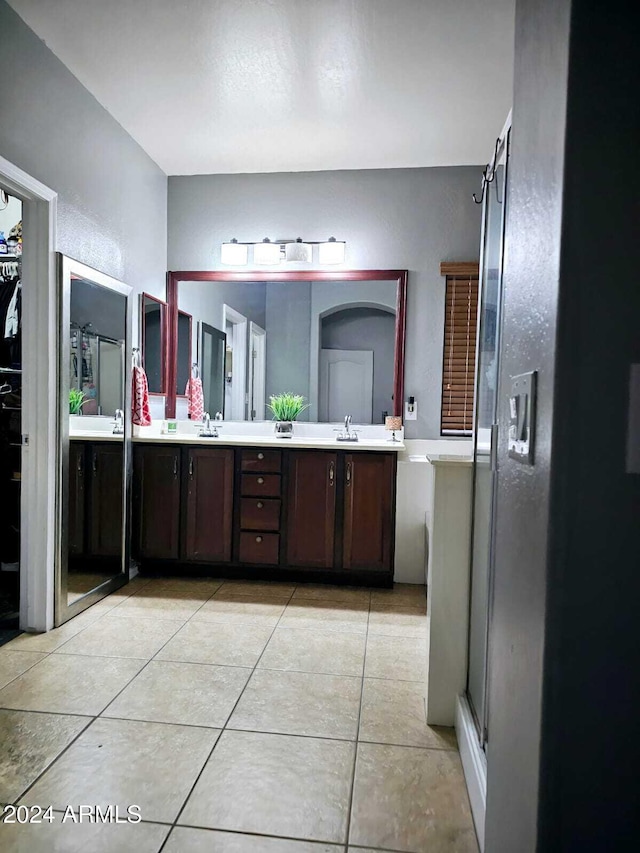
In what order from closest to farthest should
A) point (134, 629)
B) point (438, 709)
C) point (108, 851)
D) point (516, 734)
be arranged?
point (516, 734)
point (108, 851)
point (438, 709)
point (134, 629)

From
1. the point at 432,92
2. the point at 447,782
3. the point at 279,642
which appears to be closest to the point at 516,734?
the point at 447,782

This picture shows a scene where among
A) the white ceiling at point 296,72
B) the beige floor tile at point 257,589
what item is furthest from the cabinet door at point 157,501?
the white ceiling at point 296,72

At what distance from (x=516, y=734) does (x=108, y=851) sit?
3.75 feet

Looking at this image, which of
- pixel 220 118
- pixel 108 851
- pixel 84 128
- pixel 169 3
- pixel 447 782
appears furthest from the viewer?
pixel 220 118

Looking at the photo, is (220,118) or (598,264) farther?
(220,118)

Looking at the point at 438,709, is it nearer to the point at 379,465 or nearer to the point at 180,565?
the point at 379,465

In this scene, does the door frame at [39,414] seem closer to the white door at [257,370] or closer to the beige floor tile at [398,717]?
the white door at [257,370]

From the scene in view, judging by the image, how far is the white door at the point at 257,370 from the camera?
387 cm

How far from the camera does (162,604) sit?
3.06 meters

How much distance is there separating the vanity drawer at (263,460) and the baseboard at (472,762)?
1820 mm

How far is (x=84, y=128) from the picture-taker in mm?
2895

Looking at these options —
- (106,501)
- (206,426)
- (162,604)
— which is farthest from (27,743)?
(206,426)

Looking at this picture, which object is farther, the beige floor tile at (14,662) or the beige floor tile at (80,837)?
the beige floor tile at (14,662)

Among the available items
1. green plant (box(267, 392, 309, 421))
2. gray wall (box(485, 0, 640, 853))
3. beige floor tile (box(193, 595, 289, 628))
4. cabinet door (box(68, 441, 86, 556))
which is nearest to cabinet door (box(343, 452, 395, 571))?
beige floor tile (box(193, 595, 289, 628))
